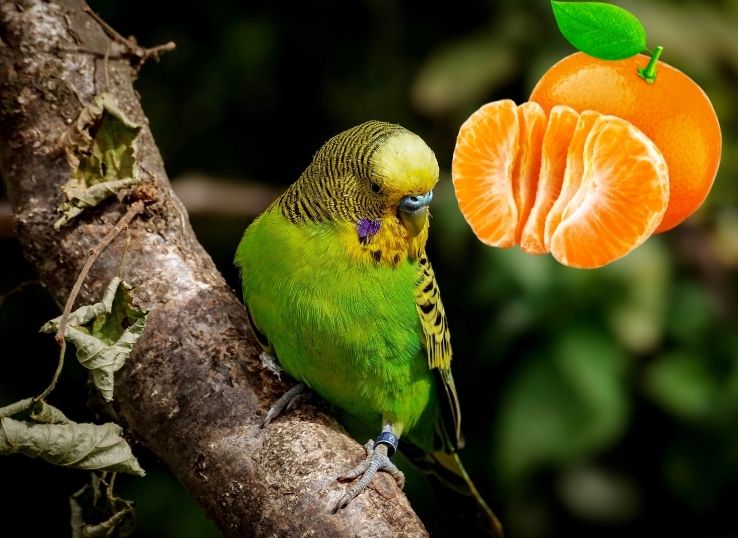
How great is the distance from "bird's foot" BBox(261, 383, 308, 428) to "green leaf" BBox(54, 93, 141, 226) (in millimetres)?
463

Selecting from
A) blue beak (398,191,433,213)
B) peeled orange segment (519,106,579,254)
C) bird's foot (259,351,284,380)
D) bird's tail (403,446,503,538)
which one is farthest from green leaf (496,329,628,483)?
peeled orange segment (519,106,579,254)

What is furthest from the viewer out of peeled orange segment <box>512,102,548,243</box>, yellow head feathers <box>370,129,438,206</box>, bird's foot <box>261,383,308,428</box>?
bird's foot <box>261,383,308,428</box>

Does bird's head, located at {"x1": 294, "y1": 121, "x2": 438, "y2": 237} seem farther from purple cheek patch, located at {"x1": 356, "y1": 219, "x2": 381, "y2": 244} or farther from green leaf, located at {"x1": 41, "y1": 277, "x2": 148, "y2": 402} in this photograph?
green leaf, located at {"x1": 41, "y1": 277, "x2": 148, "y2": 402}

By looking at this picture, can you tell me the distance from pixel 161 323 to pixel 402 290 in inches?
16.2

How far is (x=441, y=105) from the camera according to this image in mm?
2605

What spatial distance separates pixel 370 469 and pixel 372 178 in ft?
1.54

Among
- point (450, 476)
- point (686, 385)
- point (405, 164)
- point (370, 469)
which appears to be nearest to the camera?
A: point (405, 164)

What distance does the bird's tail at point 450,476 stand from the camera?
196cm

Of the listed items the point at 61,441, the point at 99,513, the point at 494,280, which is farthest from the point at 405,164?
the point at 494,280

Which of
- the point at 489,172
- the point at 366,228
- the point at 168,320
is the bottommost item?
the point at 168,320

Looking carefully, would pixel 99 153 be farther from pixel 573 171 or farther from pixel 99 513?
pixel 573 171

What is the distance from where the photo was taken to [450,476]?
79.6 inches

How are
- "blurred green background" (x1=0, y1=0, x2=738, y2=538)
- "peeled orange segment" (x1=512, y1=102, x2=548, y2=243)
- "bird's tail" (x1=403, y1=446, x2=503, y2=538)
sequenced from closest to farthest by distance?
"peeled orange segment" (x1=512, y1=102, x2=548, y2=243) → "bird's tail" (x1=403, y1=446, x2=503, y2=538) → "blurred green background" (x1=0, y1=0, x2=738, y2=538)

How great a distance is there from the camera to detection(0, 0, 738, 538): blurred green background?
8.31 ft
